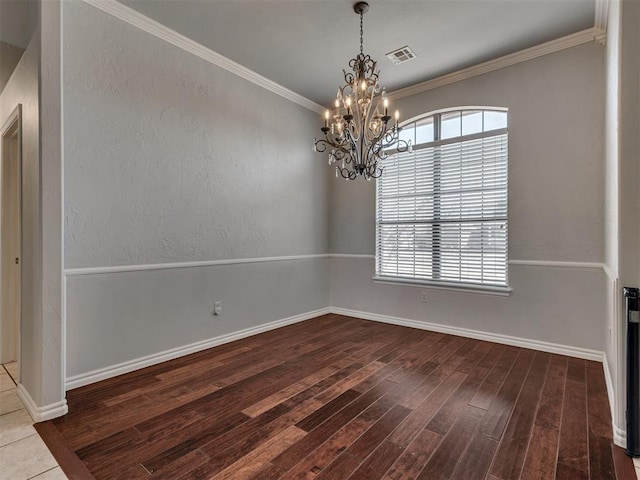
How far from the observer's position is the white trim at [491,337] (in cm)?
336

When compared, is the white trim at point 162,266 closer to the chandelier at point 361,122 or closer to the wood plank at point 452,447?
the chandelier at point 361,122

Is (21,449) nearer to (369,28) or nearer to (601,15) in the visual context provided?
(369,28)

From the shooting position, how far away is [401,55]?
3686 millimetres

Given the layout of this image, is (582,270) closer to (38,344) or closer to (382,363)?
(382,363)

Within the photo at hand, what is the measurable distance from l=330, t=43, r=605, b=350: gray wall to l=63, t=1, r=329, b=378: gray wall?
2.45 m

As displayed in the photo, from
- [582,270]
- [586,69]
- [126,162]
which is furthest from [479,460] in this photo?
[586,69]

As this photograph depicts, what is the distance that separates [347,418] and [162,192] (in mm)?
2600

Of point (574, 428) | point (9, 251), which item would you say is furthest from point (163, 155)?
point (574, 428)

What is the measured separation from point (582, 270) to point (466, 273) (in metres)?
1.14

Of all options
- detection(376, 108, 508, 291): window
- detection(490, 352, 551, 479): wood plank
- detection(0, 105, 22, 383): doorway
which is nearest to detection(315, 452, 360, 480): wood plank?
detection(490, 352, 551, 479): wood plank

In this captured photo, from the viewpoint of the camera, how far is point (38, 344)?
7.43 feet

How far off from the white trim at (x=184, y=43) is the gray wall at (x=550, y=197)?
2.22 metres

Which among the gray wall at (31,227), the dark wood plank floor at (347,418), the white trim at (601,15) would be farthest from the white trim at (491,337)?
the gray wall at (31,227)

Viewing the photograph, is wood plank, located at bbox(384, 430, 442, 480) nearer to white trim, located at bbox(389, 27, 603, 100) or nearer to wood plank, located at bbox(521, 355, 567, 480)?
wood plank, located at bbox(521, 355, 567, 480)
